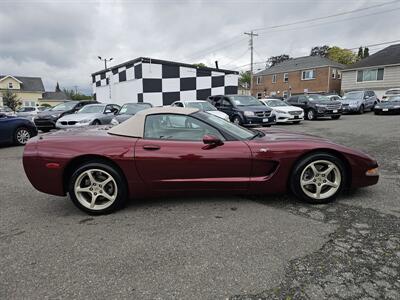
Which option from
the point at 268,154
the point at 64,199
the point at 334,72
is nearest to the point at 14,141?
the point at 64,199

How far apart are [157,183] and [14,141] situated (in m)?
6.81

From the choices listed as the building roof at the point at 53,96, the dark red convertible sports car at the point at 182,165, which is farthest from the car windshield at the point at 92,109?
the building roof at the point at 53,96

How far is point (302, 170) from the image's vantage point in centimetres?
315

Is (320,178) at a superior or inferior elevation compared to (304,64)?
inferior

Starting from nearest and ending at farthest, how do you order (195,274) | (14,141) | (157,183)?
(195,274)
(157,183)
(14,141)

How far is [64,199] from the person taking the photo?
3594 millimetres

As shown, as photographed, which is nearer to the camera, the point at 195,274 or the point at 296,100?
the point at 195,274

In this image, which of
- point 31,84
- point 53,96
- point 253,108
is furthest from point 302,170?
point 53,96

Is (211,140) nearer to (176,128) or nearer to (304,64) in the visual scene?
(176,128)

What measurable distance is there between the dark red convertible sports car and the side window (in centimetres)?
1

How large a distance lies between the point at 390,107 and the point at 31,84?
53289mm

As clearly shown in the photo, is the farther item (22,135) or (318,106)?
(318,106)

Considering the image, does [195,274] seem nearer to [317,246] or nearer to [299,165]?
[317,246]

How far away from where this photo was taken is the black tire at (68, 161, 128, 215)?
3.03 meters
